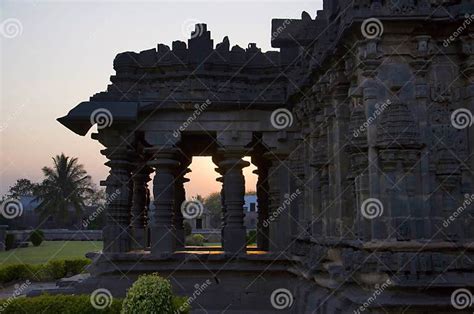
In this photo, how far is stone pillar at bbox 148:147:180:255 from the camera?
38.2 feet

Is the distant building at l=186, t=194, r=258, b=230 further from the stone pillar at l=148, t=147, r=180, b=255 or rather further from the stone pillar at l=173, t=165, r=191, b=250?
the stone pillar at l=148, t=147, r=180, b=255

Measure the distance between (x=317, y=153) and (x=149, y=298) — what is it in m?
3.91

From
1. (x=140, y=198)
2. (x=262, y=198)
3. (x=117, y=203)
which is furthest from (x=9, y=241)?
(x=117, y=203)

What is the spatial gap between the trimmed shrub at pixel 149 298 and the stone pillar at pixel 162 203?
3.18 meters

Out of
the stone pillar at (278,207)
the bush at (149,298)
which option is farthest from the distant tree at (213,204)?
the bush at (149,298)

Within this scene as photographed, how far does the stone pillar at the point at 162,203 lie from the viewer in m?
11.6

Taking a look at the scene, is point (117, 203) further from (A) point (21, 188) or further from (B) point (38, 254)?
(A) point (21, 188)

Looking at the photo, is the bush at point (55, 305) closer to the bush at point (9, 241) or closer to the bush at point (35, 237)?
the bush at point (9, 241)

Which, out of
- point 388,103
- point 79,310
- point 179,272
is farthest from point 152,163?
point 388,103

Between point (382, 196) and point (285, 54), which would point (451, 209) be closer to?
point (382, 196)

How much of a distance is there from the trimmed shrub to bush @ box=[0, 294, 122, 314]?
1574 millimetres

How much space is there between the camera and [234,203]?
11930 millimetres

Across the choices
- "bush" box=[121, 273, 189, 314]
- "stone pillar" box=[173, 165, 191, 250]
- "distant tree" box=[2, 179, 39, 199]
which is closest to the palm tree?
"distant tree" box=[2, 179, 39, 199]

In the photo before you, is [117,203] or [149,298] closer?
[149,298]
